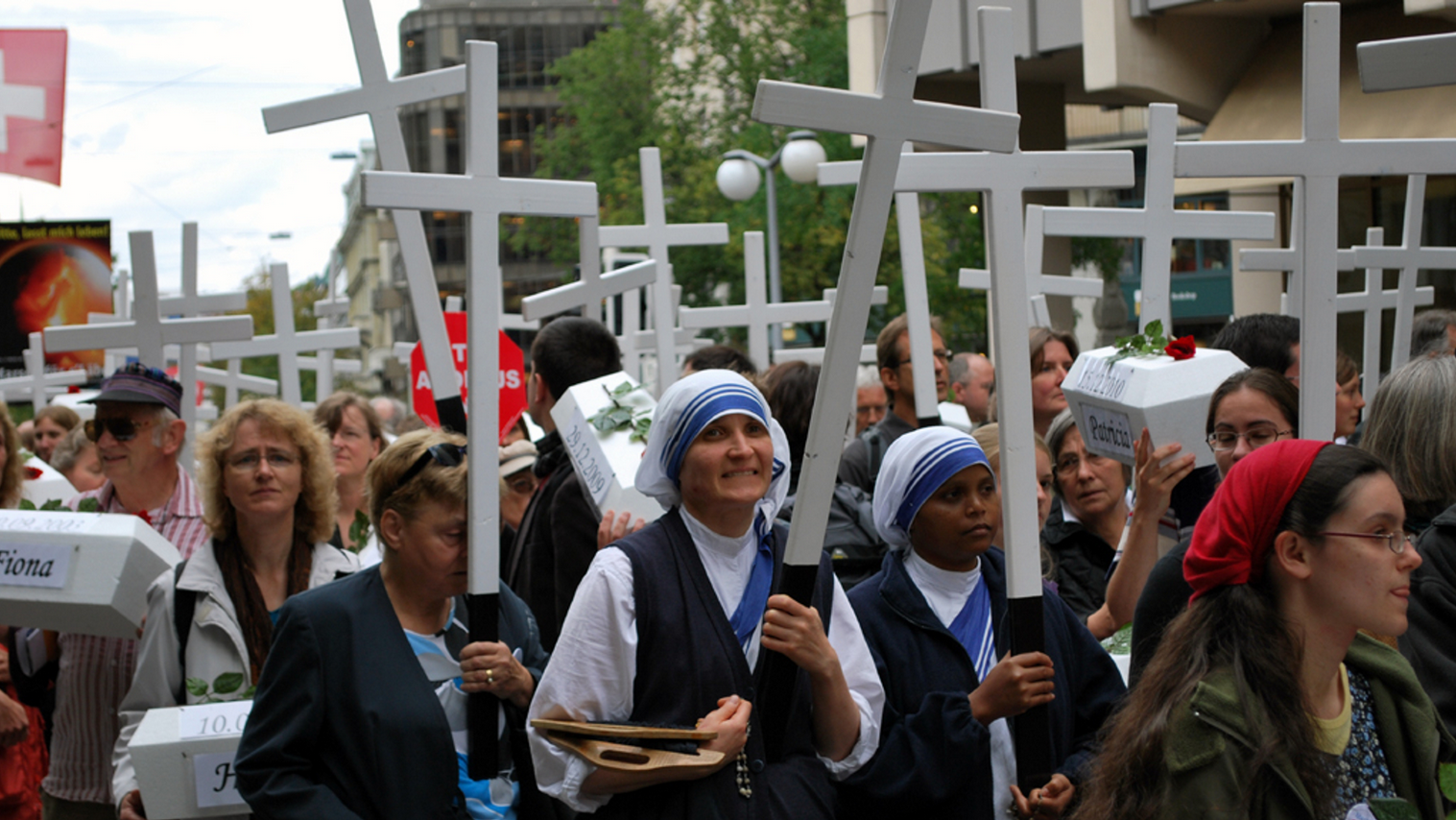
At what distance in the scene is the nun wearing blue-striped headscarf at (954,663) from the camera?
331 cm

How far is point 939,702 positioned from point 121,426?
3.23 meters

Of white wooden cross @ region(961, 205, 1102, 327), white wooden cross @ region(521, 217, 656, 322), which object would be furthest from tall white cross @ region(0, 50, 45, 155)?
white wooden cross @ region(961, 205, 1102, 327)

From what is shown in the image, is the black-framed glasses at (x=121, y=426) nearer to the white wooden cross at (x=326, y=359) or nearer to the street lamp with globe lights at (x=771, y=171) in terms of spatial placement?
the white wooden cross at (x=326, y=359)

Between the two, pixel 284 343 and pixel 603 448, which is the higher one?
pixel 284 343

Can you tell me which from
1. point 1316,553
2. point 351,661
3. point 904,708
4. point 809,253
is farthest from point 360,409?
point 809,253

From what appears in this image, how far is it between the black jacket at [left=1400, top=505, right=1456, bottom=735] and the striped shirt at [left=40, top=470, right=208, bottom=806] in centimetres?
373

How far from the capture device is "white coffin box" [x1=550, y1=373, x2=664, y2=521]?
175 inches

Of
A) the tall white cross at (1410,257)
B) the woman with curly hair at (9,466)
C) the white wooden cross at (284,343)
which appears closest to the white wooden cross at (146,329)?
the woman with curly hair at (9,466)

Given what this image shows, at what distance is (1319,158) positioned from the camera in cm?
431

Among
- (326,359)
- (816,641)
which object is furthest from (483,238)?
(326,359)

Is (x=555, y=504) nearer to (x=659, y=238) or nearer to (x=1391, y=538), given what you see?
(x=1391, y=538)

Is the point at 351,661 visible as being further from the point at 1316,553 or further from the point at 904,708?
the point at 1316,553

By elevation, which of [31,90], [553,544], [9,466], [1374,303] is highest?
[31,90]

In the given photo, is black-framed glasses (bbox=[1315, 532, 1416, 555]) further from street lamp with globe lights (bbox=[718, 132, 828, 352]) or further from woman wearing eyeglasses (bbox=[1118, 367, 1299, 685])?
street lamp with globe lights (bbox=[718, 132, 828, 352])
